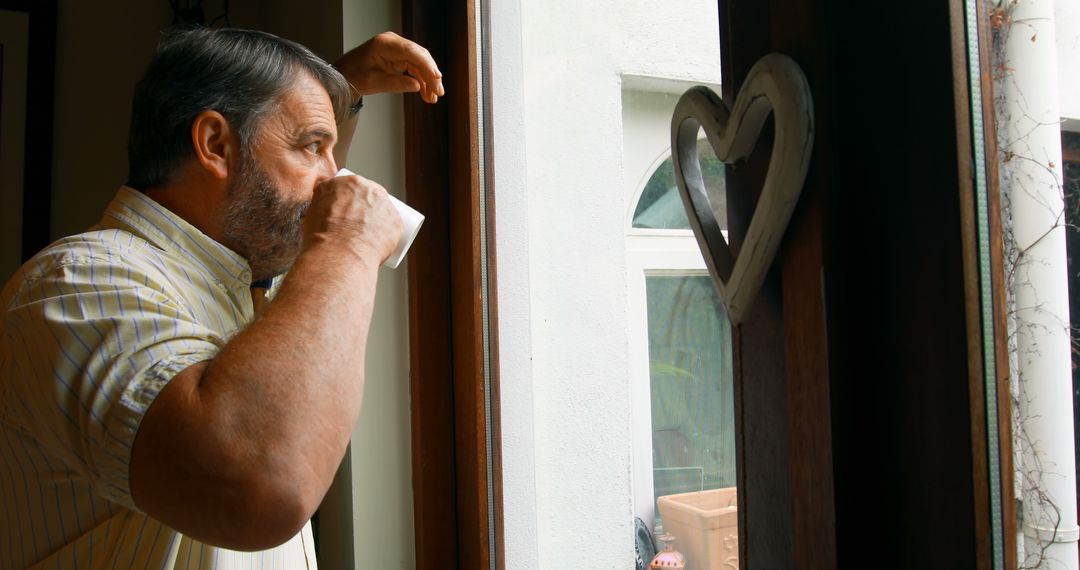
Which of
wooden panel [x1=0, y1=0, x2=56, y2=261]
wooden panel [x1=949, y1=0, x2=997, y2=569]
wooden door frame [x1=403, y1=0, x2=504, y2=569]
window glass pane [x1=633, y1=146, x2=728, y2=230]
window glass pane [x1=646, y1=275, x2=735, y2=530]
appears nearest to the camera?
wooden panel [x1=949, y1=0, x2=997, y2=569]

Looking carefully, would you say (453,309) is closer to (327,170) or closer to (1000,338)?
(327,170)

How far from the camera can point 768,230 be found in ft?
1.66

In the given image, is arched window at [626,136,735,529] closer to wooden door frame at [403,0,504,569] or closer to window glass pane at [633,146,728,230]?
window glass pane at [633,146,728,230]

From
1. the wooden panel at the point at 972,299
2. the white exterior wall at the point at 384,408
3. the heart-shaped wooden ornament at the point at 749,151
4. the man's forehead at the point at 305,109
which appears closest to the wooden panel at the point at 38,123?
the white exterior wall at the point at 384,408

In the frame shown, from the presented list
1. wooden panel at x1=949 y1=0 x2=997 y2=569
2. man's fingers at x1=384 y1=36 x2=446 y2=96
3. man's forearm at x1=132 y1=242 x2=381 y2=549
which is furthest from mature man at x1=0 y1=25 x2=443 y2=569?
wooden panel at x1=949 y1=0 x2=997 y2=569

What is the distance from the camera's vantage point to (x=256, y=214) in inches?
34.9

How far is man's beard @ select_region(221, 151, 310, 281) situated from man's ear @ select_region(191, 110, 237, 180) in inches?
0.7

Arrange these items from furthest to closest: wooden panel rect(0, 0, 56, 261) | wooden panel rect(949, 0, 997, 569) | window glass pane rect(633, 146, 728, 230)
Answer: wooden panel rect(0, 0, 56, 261)
window glass pane rect(633, 146, 728, 230)
wooden panel rect(949, 0, 997, 569)

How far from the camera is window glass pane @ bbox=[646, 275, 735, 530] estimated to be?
2.41ft

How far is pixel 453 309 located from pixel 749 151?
32.5 inches

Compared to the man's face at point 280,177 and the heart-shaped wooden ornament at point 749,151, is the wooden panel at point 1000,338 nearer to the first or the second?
the heart-shaped wooden ornament at point 749,151

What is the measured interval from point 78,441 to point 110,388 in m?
0.06

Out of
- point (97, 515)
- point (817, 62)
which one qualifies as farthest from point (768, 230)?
point (97, 515)

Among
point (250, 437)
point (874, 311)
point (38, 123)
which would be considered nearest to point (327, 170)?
point (250, 437)
